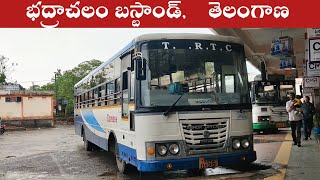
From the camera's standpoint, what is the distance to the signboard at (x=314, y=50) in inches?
434

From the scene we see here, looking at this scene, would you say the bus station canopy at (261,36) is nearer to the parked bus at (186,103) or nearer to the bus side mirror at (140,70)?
the parked bus at (186,103)

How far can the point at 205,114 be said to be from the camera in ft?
24.1

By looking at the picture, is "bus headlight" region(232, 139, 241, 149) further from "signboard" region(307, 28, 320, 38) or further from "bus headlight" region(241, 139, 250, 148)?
"signboard" region(307, 28, 320, 38)

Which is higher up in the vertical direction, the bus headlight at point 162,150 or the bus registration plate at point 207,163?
the bus headlight at point 162,150

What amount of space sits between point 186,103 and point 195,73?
62cm

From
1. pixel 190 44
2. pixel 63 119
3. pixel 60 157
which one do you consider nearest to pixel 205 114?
pixel 190 44

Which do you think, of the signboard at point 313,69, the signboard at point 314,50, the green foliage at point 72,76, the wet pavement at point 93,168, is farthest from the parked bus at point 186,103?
the green foliage at point 72,76

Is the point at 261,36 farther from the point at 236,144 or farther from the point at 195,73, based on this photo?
the point at 195,73

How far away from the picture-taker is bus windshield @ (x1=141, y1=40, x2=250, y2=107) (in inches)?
285

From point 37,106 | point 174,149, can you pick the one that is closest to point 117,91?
point 174,149

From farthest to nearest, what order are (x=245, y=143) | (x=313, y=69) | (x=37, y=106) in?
(x=37, y=106)
(x=313, y=69)
(x=245, y=143)

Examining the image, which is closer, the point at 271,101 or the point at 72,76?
the point at 271,101

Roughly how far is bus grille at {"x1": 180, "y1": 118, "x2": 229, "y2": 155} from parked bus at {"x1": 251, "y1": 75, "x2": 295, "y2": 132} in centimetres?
1071

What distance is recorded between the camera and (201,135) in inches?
288
